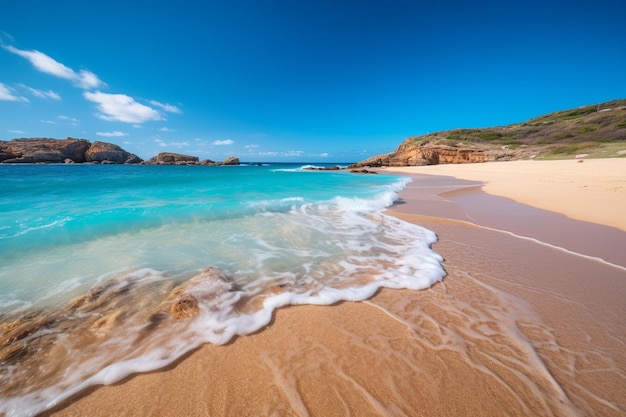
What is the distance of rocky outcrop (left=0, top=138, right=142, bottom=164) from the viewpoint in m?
66.5

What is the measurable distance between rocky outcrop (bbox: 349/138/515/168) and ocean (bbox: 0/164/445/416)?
144 ft

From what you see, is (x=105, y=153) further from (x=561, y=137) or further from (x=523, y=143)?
(x=561, y=137)

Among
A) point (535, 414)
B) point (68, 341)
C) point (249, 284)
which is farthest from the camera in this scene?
point (249, 284)

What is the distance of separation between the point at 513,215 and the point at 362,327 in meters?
7.54

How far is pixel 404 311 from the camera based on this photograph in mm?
2863

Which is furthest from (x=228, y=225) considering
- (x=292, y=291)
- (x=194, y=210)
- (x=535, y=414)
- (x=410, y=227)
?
(x=535, y=414)

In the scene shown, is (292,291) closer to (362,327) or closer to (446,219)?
(362,327)

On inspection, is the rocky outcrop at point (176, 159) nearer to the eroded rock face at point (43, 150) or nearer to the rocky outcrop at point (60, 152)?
the rocky outcrop at point (60, 152)

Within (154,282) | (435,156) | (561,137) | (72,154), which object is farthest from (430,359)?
(72,154)

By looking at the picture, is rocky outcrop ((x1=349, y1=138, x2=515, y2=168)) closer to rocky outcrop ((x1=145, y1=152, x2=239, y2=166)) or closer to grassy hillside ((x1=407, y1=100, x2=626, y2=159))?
grassy hillside ((x1=407, y1=100, x2=626, y2=159))

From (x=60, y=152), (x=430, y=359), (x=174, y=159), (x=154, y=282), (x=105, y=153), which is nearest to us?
(x=430, y=359)

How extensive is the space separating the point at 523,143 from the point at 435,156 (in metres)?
15.2

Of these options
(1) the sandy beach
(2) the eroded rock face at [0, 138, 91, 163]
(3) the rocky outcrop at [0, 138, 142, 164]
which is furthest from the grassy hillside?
(2) the eroded rock face at [0, 138, 91, 163]

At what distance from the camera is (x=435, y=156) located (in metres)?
47.4
